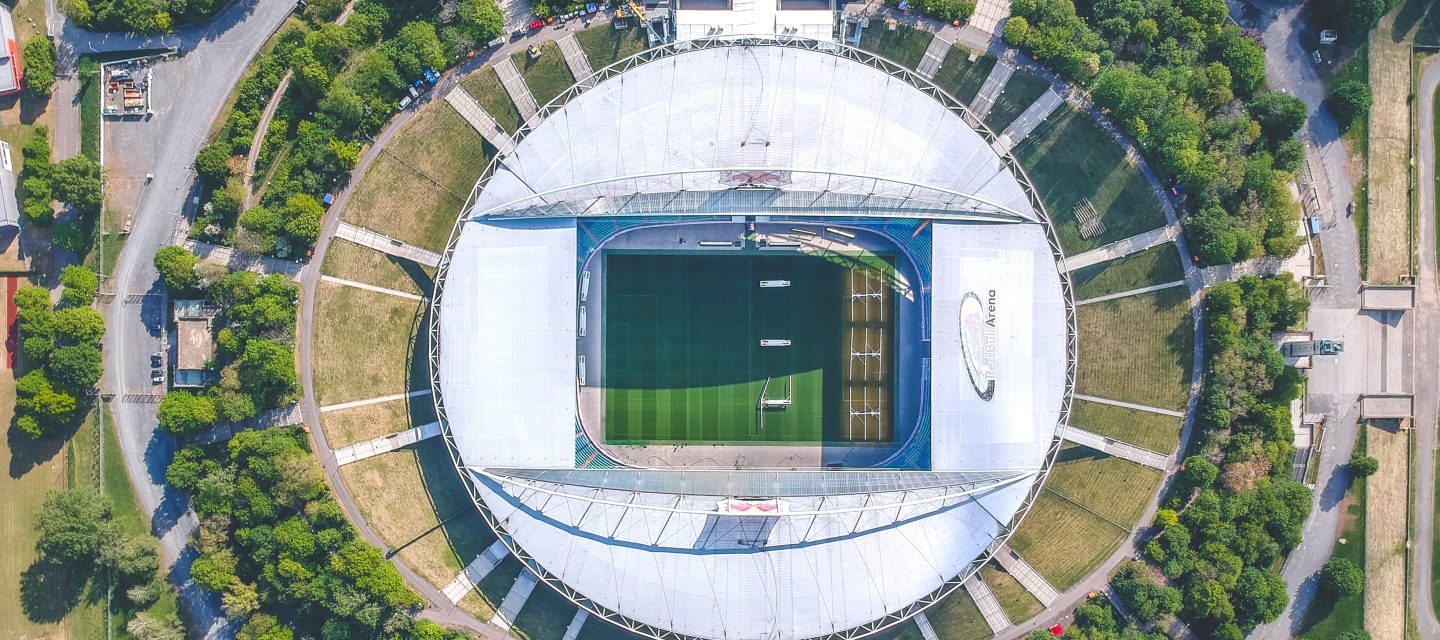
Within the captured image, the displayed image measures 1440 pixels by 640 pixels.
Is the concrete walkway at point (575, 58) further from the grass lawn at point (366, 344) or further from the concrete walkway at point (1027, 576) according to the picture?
the concrete walkway at point (1027, 576)

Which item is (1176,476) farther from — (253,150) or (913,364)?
(253,150)

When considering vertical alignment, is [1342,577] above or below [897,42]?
below

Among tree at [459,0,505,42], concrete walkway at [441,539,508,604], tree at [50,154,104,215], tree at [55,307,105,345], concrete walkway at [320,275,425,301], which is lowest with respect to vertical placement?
concrete walkway at [441,539,508,604]

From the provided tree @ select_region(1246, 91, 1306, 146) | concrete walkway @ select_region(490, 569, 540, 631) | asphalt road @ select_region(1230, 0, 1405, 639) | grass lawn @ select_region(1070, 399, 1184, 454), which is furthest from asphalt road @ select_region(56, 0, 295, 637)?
asphalt road @ select_region(1230, 0, 1405, 639)

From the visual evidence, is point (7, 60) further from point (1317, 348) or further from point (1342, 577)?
point (1342, 577)

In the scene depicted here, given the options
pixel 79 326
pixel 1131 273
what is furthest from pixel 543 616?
pixel 1131 273

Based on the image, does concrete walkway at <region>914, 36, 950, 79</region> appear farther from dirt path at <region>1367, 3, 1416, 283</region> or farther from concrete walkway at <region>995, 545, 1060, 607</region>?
concrete walkway at <region>995, 545, 1060, 607</region>

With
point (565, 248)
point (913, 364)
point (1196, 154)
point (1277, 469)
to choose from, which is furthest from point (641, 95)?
point (1277, 469)
